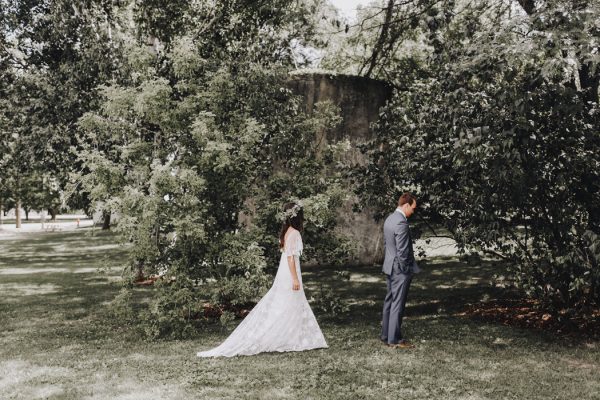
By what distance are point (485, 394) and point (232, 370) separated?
2.82 m

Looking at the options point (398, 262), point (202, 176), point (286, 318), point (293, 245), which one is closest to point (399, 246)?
point (398, 262)

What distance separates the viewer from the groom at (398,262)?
7750mm

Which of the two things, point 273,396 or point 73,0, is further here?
point 73,0

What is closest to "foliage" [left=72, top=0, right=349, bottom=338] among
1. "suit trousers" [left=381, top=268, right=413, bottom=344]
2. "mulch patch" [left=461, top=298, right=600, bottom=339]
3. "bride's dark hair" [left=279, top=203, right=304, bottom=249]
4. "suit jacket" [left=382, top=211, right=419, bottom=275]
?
"bride's dark hair" [left=279, top=203, right=304, bottom=249]

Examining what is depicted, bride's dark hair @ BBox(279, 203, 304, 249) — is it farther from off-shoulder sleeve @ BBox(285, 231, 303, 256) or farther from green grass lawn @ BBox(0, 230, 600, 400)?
green grass lawn @ BBox(0, 230, 600, 400)

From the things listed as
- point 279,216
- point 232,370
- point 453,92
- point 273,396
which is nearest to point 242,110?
point 279,216

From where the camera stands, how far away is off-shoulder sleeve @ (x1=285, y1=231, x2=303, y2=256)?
26.2 feet

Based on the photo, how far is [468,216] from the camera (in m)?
8.55

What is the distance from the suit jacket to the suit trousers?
83 millimetres

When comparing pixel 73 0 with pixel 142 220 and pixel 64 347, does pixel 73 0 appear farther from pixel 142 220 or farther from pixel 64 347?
pixel 64 347

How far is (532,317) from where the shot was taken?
31.2ft

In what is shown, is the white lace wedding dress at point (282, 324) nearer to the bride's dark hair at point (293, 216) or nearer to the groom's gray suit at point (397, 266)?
the bride's dark hair at point (293, 216)

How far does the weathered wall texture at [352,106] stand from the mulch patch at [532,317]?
228 inches

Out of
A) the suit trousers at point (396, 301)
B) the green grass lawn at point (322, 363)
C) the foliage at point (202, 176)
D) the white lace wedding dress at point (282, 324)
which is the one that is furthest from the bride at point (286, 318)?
the suit trousers at point (396, 301)
